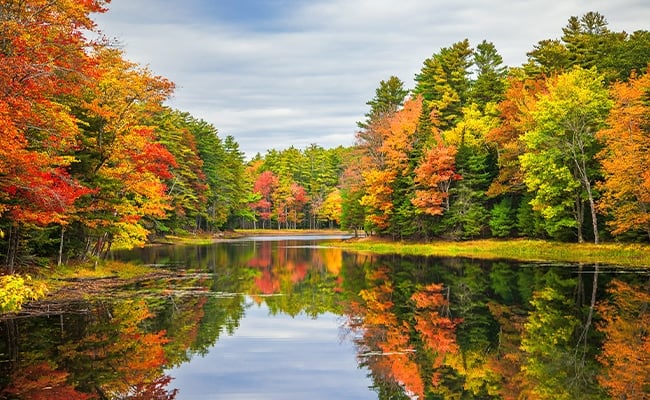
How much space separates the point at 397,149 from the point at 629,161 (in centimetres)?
2323

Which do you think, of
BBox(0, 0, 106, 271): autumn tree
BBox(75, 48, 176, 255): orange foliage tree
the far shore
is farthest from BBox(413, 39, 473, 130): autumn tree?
BBox(0, 0, 106, 271): autumn tree

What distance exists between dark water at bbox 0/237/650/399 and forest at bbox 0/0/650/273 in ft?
16.4

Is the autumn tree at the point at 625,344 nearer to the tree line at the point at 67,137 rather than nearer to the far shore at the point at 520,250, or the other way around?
the far shore at the point at 520,250

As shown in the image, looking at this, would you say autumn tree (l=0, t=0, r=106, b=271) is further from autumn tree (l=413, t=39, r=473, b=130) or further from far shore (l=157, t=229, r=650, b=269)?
autumn tree (l=413, t=39, r=473, b=130)

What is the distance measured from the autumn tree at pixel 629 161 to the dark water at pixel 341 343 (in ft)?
37.9

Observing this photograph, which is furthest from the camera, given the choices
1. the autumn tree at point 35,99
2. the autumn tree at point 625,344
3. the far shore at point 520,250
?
the far shore at point 520,250

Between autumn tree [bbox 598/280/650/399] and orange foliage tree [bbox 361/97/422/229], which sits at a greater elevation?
orange foliage tree [bbox 361/97/422/229]

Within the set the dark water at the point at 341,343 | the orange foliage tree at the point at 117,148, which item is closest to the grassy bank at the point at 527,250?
the dark water at the point at 341,343

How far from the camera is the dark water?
1034cm

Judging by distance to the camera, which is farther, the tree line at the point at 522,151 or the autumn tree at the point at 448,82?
the autumn tree at the point at 448,82

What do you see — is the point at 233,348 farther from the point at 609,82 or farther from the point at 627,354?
the point at 609,82

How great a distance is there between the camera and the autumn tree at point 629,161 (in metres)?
34.9

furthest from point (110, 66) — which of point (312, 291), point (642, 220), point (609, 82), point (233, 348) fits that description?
point (609, 82)

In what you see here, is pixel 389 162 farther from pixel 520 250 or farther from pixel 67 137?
pixel 67 137
